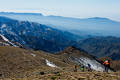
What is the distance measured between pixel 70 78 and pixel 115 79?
581 centimetres

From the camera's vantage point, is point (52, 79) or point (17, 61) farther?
point (17, 61)

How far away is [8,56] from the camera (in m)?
50.2

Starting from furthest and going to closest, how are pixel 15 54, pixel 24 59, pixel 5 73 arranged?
pixel 15 54 < pixel 24 59 < pixel 5 73

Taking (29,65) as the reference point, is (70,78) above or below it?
above

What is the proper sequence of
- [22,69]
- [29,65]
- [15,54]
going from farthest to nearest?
[15,54] < [29,65] < [22,69]

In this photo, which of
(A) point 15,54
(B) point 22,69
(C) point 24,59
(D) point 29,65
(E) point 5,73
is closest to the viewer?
(E) point 5,73

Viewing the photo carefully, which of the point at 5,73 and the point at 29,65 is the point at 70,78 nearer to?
the point at 5,73

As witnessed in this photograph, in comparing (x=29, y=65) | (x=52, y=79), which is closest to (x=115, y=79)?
(x=52, y=79)

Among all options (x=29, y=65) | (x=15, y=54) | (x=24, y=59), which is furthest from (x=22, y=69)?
(x=15, y=54)

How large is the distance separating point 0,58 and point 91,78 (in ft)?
106

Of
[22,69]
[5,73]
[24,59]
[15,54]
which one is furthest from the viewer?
[15,54]

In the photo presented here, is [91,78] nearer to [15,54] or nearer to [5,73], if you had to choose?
[5,73]

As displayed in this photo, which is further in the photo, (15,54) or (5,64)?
(15,54)

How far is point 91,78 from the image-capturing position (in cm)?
2217
